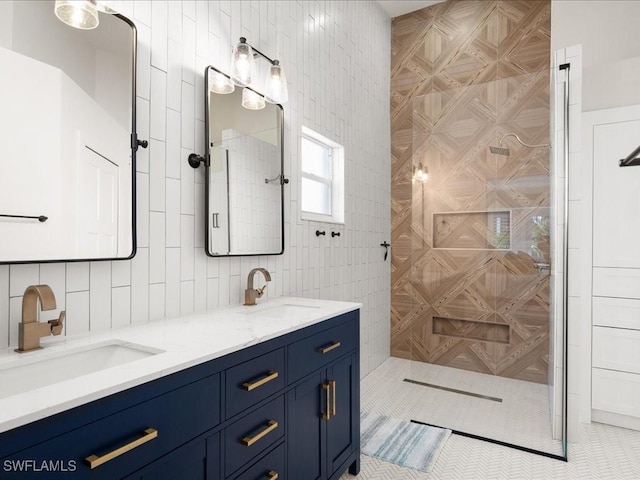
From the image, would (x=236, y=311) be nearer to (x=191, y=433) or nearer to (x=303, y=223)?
(x=191, y=433)

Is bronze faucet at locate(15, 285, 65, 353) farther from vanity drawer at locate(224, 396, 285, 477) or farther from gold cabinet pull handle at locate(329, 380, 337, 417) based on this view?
gold cabinet pull handle at locate(329, 380, 337, 417)

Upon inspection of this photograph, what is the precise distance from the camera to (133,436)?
89cm

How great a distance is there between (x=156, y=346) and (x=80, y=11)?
111 cm

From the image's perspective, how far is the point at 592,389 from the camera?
2.45 meters

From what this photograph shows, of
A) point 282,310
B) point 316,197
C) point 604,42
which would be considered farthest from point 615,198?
point 282,310

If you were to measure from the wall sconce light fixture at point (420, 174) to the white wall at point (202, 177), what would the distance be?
51 cm

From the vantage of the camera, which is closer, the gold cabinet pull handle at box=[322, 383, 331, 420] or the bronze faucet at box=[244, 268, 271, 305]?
the gold cabinet pull handle at box=[322, 383, 331, 420]

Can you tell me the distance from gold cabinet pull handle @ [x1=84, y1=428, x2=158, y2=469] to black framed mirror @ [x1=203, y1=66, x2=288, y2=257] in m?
0.95

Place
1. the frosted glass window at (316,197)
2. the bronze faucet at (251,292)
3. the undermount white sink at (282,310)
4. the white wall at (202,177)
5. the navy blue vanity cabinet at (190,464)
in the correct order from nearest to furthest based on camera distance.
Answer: the navy blue vanity cabinet at (190,464) → the white wall at (202,177) → the undermount white sink at (282,310) → the bronze faucet at (251,292) → the frosted glass window at (316,197)

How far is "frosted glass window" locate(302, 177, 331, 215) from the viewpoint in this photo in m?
2.79

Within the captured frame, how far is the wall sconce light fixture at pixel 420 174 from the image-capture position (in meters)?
2.80

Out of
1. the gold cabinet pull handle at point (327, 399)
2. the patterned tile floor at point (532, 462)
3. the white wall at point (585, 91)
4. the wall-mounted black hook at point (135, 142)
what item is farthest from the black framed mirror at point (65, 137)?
the white wall at point (585, 91)

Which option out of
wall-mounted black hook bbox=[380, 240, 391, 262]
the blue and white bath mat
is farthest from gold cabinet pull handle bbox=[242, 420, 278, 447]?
wall-mounted black hook bbox=[380, 240, 391, 262]

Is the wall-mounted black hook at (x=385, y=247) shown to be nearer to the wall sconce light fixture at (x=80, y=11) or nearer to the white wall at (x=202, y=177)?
the white wall at (x=202, y=177)
